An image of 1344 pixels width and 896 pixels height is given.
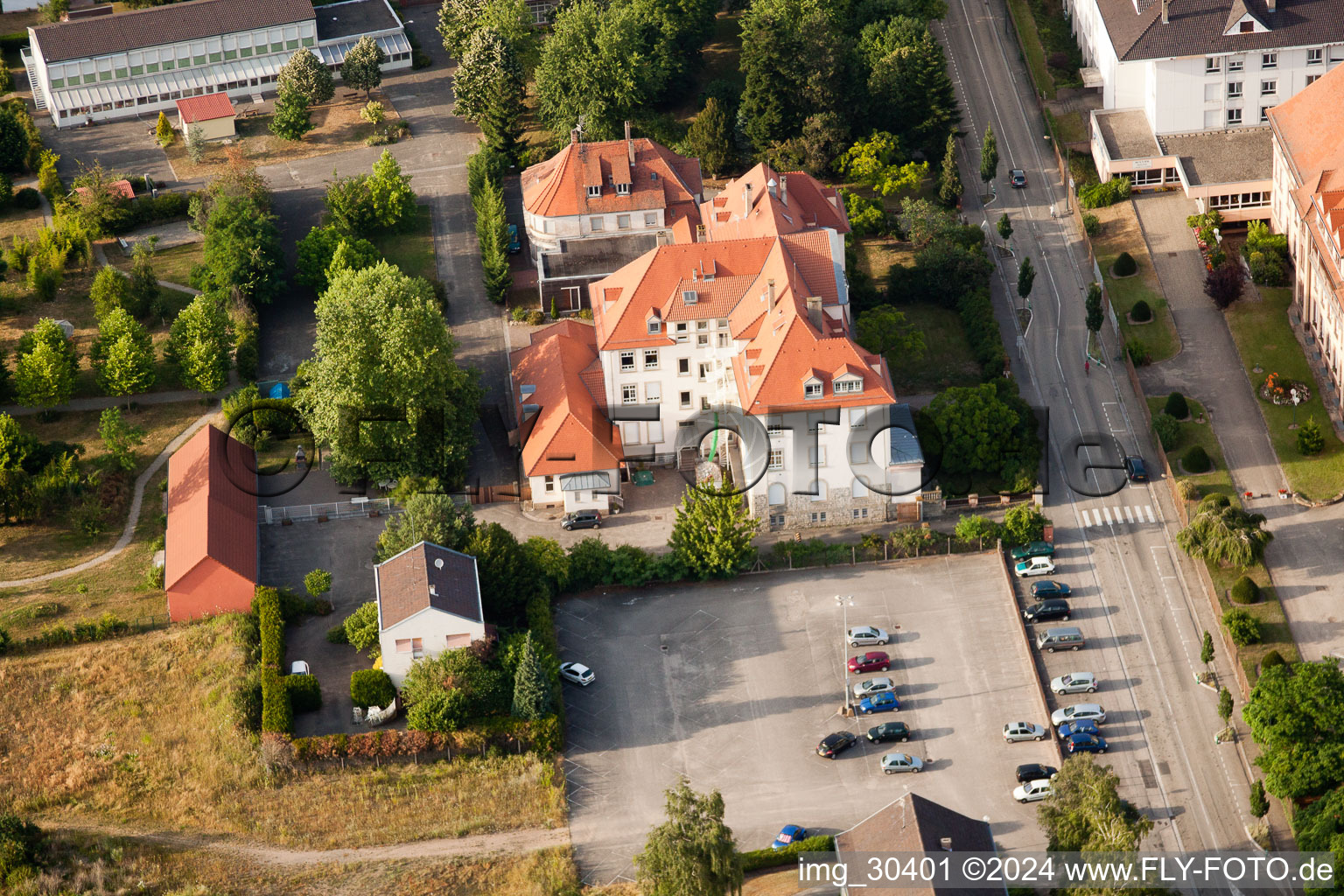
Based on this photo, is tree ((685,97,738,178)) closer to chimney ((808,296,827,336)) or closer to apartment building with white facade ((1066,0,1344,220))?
apartment building with white facade ((1066,0,1344,220))

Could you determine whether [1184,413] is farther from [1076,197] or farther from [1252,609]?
[1076,197]

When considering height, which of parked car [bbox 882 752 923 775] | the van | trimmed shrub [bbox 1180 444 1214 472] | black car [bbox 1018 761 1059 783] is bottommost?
black car [bbox 1018 761 1059 783]

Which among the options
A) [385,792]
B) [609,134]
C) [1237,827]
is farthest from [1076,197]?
[385,792]

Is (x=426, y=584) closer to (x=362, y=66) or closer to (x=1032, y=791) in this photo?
(x=1032, y=791)

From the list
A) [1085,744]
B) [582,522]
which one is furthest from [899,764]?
[582,522]

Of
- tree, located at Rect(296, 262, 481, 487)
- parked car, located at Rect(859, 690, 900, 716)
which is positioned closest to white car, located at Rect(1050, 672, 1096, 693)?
parked car, located at Rect(859, 690, 900, 716)
